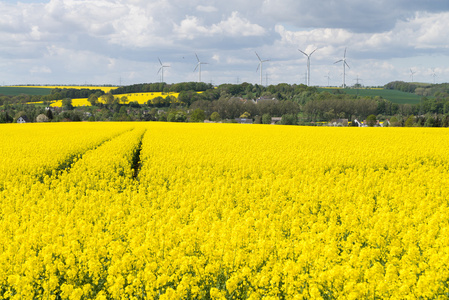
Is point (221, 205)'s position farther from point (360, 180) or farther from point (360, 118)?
point (360, 118)

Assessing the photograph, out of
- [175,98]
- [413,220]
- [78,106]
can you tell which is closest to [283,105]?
[175,98]

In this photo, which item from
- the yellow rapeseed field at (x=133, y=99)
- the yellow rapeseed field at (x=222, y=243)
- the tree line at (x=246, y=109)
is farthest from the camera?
the yellow rapeseed field at (x=133, y=99)

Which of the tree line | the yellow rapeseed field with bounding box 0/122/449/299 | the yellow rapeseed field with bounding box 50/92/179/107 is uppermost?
the yellow rapeseed field with bounding box 50/92/179/107

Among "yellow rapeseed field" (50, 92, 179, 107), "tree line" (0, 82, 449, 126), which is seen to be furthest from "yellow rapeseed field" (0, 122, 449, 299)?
"yellow rapeseed field" (50, 92, 179, 107)

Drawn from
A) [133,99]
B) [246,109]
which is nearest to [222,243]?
[246,109]

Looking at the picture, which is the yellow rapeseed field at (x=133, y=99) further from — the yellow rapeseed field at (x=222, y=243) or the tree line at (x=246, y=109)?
the yellow rapeseed field at (x=222, y=243)

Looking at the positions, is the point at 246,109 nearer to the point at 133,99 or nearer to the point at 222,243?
the point at 133,99

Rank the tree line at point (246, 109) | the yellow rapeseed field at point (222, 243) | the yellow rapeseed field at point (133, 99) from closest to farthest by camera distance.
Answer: the yellow rapeseed field at point (222, 243)
the tree line at point (246, 109)
the yellow rapeseed field at point (133, 99)

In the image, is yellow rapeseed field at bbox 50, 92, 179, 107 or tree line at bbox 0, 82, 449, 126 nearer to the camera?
tree line at bbox 0, 82, 449, 126

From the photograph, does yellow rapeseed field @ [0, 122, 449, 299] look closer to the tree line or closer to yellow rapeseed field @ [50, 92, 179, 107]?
the tree line

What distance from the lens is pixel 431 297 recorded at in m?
5.60

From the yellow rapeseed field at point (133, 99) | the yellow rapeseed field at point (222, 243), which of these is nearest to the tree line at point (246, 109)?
the yellow rapeseed field at point (133, 99)

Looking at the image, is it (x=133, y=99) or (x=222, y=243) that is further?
(x=133, y=99)

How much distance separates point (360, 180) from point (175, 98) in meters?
151
